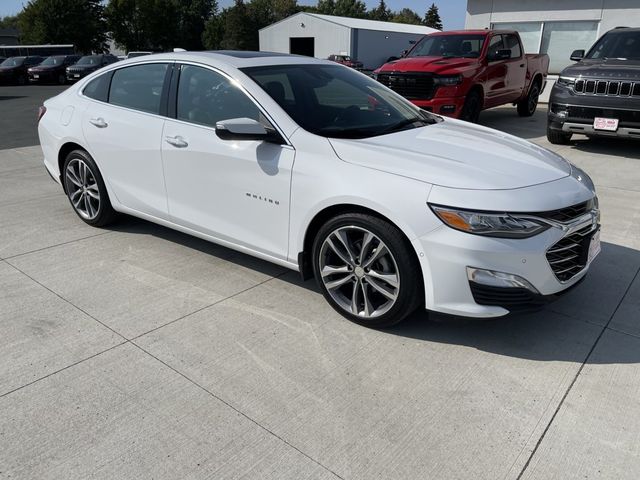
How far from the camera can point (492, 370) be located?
118 inches

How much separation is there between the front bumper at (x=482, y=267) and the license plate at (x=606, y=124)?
583 cm

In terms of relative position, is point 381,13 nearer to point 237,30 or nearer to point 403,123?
point 237,30

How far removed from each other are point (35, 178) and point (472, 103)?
7.47 metres

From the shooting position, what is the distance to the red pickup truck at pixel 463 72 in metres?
9.48

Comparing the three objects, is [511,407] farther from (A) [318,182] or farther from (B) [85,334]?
(B) [85,334]

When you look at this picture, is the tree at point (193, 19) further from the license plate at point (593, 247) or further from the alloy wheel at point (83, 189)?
the license plate at point (593, 247)

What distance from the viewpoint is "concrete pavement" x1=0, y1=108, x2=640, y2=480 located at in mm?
2354

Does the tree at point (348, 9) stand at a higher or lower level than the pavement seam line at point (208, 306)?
higher

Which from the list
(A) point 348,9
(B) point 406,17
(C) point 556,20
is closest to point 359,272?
(C) point 556,20

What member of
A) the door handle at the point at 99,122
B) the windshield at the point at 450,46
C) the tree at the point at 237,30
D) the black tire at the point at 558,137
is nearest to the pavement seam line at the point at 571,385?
the door handle at the point at 99,122

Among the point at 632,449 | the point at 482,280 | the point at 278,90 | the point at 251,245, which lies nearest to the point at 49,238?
Answer: the point at 251,245

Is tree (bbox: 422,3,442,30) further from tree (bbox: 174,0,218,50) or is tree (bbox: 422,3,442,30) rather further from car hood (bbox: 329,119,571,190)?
car hood (bbox: 329,119,571,190)

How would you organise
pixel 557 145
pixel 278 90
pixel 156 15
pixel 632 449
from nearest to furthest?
pixel 632 449, pixel 278 90, pixel 557 145, pixel 156 15

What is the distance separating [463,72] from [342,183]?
7343 mm
